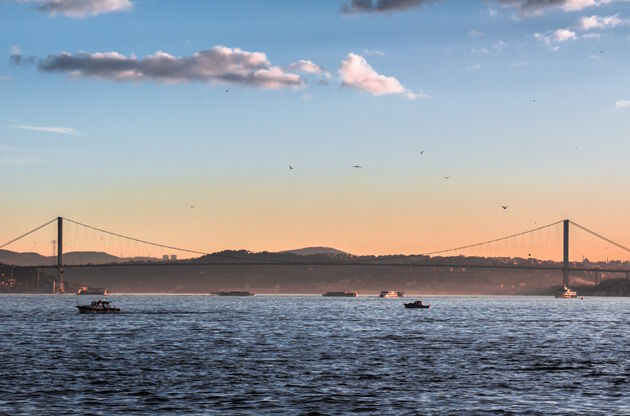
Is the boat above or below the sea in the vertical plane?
above

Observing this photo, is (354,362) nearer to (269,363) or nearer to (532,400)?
(269,363)

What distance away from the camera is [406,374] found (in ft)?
203

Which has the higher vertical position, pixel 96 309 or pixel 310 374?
pixel 96 309

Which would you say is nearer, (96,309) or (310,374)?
(310,374)

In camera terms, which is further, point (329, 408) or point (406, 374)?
point (406, 374)

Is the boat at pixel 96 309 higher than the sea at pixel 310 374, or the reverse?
the boat at pixel 96 309

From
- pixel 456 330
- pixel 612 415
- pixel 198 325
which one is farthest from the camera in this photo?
pixel 198 325

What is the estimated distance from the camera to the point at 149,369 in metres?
64.9

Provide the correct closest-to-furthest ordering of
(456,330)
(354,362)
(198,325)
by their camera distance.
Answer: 1. (354,362)
2. (456,330)
3. (198,325)

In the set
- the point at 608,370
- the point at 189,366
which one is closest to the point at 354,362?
the point at 189,366

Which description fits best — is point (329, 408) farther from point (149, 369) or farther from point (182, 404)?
point (149, 369)

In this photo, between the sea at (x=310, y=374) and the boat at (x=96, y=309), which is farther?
the boat at (x=96, y=309)

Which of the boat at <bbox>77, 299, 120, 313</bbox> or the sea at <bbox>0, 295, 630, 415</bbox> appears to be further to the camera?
the boat at <bbox>77, 299, 120, 313</bbox>

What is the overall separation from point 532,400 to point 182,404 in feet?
57.8
